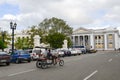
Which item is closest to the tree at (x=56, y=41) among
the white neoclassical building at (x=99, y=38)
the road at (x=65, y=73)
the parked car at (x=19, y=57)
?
the parked car at (x=19, y=57)

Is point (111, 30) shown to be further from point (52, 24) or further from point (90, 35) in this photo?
point (52, 24)

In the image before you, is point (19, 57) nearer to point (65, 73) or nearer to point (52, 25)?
point (65, 73)

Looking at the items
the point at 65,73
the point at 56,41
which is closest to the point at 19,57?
the point at 65,73

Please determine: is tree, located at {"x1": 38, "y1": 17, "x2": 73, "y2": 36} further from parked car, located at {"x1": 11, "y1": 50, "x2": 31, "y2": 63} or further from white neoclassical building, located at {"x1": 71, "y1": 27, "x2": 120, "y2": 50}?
parked car, located at {"x1": 11, "y1": 50, "x2": 31, "y2": 63}

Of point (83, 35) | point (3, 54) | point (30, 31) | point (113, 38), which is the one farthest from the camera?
point (83, 35)

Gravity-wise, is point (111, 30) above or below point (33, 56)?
above

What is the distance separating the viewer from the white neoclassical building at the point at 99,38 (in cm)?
13493

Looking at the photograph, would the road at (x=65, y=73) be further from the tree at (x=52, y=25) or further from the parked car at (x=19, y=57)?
the tree at (x=52, y=25)

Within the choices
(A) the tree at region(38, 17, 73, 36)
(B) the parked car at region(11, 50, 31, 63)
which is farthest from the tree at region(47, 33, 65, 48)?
(B) the parked car at region(11, 50, 31, 63)

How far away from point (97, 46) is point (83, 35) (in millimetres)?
10496

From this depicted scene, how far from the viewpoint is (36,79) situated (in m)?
12.0

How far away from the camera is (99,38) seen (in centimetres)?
14138

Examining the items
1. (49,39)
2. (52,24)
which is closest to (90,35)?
(52,24)

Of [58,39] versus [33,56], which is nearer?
[33,56]
